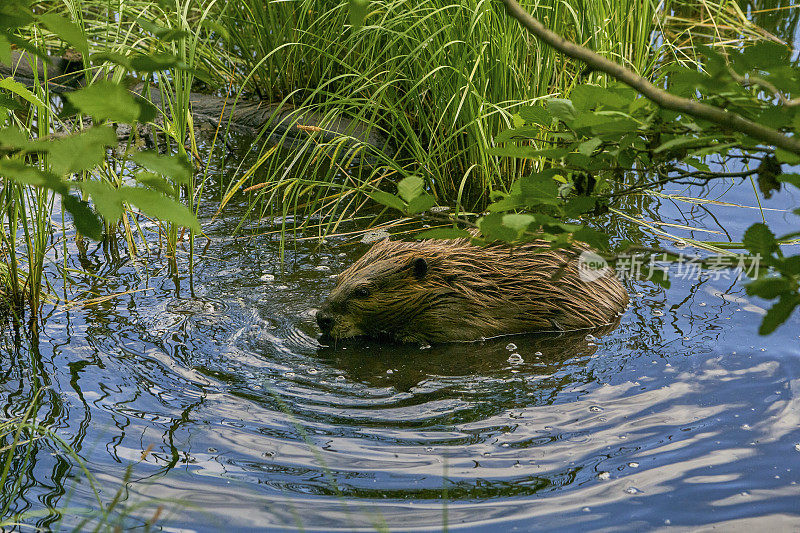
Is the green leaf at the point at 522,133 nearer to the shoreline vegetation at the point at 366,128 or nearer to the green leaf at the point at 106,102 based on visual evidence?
the shoreline vegetation at the point at 366,128

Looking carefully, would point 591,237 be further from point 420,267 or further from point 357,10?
point 420,267

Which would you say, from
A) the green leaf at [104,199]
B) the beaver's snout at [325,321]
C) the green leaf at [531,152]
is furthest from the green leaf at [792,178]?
the beaver's snout at [325,321]

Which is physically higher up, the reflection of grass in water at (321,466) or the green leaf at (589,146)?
the green leaf at (589,146)

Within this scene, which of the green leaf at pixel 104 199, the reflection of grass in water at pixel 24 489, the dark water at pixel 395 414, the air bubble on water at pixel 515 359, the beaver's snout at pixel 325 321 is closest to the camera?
the green leaf at pixel 104 199

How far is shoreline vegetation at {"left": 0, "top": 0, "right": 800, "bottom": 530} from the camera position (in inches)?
66.9

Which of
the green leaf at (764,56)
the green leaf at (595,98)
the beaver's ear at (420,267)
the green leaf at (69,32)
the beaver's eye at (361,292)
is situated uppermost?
the green leaf at (764,56)

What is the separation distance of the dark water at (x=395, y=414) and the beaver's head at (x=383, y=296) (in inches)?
5.7

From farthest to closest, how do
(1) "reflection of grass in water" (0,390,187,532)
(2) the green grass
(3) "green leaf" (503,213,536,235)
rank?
(2) the green grass, (1) "reflection of grass in water" (0,390,187,532), (3) "green leaf" (503,213,536,235)

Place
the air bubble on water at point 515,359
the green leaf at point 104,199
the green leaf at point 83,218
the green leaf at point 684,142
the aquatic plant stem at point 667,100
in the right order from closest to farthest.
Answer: the green leaf at point 104,199 → the aquatic plant stem at point 667,100 → the green leaf at point 83,218 → the green leaf at point 684,142 → the air bubble on water at point 515,359

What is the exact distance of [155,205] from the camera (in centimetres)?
152

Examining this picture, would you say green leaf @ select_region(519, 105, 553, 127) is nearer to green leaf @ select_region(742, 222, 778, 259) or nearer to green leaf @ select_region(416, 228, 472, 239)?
green leaf @ select_region(416, 228, 472, 239)

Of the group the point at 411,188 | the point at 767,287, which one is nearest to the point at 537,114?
the point at 411,188

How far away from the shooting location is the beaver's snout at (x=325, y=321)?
155 inches

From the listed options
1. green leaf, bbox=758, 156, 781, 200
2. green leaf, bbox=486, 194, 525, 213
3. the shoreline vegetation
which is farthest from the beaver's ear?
green leaf, bbox=758, 156, 781, 200
